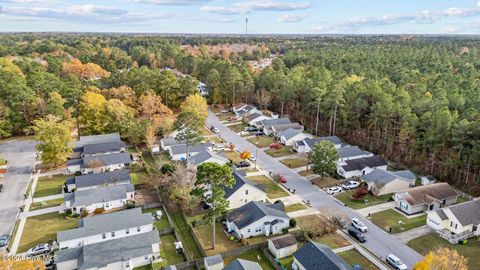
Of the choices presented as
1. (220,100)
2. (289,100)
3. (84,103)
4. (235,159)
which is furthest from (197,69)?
(235,159)

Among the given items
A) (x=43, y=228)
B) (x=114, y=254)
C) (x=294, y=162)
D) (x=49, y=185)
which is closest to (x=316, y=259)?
(x=114, y=254)

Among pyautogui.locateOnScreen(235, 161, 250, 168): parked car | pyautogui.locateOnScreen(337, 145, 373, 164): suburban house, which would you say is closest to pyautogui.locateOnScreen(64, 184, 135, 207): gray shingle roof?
pyautogui.locateOnScreen(235, 161, 250, 168): parked car

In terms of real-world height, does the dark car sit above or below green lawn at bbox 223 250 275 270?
above

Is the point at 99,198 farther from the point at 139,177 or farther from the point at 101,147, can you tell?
the point at 101,147

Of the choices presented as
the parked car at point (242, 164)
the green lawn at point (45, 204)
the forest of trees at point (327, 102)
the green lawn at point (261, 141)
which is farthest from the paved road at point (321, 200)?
the green lawn at point (45, 204)

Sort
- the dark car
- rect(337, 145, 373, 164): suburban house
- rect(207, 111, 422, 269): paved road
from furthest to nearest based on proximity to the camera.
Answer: rect(337, 145, 373, 164): suburban house → the dark car → rect(207, 111, 422, 269): paved road

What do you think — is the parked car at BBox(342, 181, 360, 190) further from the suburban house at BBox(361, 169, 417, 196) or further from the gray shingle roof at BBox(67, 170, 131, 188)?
the gray shingle roof at BBox(67, 170, 131, 188)

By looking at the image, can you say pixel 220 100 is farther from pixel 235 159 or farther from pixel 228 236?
pixel 228 236
